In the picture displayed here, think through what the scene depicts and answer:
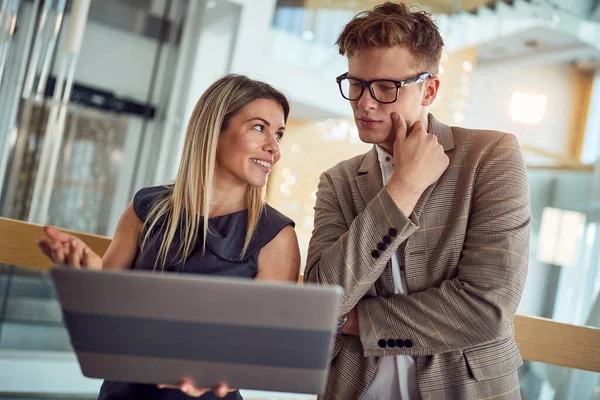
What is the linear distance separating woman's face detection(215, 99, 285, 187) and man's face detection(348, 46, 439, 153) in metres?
0.31

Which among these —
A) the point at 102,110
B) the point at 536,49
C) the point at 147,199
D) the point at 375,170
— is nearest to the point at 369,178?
the point at 375,170

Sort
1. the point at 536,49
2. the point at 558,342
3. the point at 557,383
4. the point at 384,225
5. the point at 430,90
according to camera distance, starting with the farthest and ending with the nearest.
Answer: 1. the point at 536,49
2. the point at 557,383
3. the point at 558,342
4. the point at 430,90
5. the point at 384,225

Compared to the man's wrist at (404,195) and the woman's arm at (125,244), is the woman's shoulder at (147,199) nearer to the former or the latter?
the woman's arm at (125,244)

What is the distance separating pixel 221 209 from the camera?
1.81 metres

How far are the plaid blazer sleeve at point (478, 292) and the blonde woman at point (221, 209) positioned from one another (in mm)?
353

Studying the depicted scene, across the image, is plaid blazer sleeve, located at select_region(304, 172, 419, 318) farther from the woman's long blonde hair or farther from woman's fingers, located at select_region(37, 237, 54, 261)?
woman's fingers, located at select_region(37, 237, 54, 261)

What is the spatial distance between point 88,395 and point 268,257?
9.73 feet

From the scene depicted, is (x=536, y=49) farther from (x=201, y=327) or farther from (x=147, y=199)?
(x=201, y=327)

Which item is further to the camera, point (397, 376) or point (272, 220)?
point (272, 220)

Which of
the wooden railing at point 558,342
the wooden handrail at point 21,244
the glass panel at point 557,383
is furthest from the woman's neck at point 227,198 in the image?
the glass panel at point 557,383

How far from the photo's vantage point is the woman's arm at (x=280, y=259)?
169cm

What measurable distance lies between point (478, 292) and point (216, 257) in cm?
71

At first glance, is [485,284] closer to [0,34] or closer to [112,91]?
[0,34]

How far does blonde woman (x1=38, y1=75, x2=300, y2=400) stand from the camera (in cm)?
168
